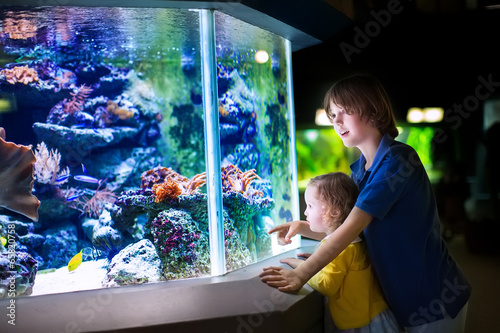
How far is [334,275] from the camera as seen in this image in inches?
74.0

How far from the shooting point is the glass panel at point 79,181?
234 cm

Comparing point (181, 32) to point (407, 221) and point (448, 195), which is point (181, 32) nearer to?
point (407, 221)

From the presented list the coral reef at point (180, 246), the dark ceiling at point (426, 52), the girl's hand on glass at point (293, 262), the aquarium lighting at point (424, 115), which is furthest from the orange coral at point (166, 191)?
the aquarium lighting at point (424, 115)

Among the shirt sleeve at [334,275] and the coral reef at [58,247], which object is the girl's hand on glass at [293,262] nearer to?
the shirt sleeve at [334,275]

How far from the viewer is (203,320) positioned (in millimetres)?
1778

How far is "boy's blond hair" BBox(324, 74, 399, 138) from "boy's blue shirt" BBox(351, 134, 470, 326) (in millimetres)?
219

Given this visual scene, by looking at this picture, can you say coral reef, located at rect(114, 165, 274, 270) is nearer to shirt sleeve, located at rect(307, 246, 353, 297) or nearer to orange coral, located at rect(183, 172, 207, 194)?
orange coral, located at rect(183, 172, 207, 194)

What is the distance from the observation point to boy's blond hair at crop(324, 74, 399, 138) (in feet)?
6.70

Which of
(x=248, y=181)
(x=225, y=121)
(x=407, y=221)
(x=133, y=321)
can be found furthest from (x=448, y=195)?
(x=133, y=321)

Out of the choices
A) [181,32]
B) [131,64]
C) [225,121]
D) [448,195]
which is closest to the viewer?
[225,121]

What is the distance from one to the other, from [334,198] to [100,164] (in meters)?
1.98

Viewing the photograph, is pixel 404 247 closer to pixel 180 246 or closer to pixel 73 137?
pixel 180 246

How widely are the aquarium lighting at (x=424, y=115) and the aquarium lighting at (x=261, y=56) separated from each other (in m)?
1.18

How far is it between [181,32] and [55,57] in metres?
0.85
